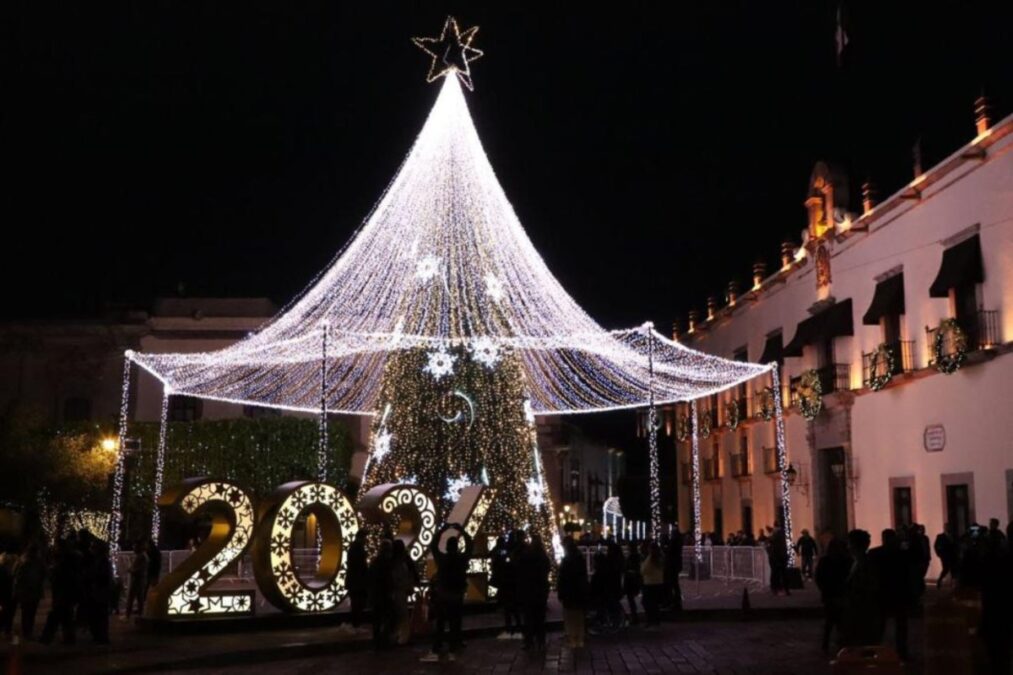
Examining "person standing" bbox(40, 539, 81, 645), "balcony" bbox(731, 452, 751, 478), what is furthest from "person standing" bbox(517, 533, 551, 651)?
"balcony" bbox(731, 452, 751, 478)

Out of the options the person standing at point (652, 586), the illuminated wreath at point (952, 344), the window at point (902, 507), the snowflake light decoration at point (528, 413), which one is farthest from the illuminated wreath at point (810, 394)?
the person standing at point (652, 586)

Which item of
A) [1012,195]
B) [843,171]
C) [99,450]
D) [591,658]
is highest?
[843,171]

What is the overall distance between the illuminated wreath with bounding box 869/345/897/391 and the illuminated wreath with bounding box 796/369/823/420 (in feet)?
11.0

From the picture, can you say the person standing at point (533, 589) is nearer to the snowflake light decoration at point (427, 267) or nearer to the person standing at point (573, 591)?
the person standing at point (573, 591)

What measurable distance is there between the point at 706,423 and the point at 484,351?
81.3 feet

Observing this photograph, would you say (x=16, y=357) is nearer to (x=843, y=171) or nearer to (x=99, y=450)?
(x=99, y=450)

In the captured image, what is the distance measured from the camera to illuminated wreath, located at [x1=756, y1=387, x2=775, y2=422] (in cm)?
3594

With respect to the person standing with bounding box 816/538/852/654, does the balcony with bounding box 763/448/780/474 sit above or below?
above

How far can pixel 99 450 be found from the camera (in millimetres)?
35312

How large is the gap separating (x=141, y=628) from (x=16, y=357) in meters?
31.2

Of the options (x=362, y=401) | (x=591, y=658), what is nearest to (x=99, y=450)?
(x=362, y=401)

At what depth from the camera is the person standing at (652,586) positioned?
17578mm

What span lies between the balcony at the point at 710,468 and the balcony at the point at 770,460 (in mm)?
5756

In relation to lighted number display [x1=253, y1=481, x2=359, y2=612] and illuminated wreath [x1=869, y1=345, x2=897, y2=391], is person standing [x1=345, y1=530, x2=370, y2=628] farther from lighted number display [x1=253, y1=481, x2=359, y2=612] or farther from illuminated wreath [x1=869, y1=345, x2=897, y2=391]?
illuminated wreath [x1=869, y1=345, x2=897, y2=391]
